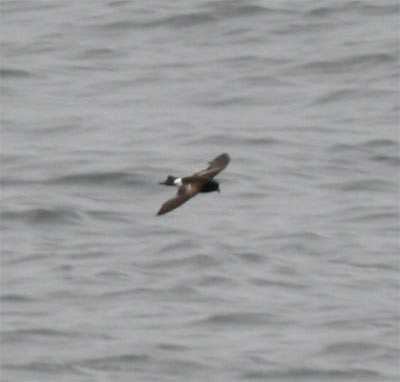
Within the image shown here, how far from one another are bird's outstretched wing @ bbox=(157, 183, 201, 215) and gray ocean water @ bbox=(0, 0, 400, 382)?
1437mm

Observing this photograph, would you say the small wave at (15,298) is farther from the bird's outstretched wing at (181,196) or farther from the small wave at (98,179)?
the small wave at (98,179)

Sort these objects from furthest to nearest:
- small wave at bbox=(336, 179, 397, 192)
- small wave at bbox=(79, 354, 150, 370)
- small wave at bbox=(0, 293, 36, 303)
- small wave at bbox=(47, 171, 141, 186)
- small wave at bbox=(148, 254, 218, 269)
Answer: small wave at bbox=(47, 171, 141, 186) → small wave at bbox=(336, 179, 397, 192) → small wave at bbox=(148, 254, 218, 269) → small wave at bbox=(0, 293, 36, 303) → small wave at bbox=(79, 354, 150, 370)

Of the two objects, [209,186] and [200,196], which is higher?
[209,186]

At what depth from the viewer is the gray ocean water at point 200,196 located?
15086 millimetres

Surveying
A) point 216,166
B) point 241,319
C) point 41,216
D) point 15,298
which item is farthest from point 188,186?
point 41,216

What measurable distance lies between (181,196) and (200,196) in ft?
19.0

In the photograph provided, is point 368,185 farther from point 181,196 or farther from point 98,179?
point 181,196

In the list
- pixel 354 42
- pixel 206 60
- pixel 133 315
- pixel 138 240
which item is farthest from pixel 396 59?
pixel 133 315

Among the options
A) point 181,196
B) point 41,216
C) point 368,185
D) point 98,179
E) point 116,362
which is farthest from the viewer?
point 98,179

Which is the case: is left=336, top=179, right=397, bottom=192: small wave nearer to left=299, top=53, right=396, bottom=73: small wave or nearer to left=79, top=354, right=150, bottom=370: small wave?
left=299, top=53, right=396, bottom=73: small wave

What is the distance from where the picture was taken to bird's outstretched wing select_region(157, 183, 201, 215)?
13.0m

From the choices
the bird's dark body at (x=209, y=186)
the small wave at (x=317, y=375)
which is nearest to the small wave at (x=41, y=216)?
the small wave at (x=317, y=375)

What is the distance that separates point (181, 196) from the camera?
13273 millimetres

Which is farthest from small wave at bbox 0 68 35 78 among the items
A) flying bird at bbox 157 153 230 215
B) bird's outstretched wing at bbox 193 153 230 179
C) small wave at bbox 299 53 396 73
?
flying bird at bbox 157 153 230 215
